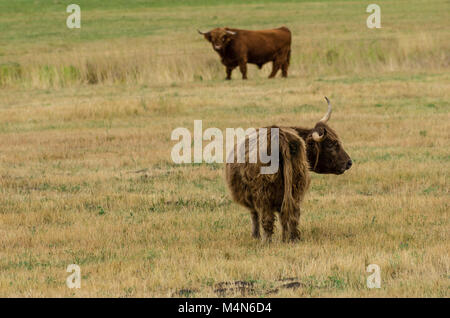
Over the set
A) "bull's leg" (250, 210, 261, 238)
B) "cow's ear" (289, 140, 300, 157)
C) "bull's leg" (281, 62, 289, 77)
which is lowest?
"bull's leg" (281, 62, 289, 77)

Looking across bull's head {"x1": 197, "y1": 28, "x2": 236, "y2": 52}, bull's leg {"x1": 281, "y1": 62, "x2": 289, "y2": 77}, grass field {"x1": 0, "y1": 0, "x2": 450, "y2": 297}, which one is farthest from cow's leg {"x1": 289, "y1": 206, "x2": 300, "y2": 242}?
bull's head {"x1": 197, "y1": 28, "x2": 236, "y2": 52}

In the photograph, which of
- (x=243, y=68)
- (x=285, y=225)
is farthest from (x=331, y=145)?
(x=243, y=68)

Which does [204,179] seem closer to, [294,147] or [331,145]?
[331,145]

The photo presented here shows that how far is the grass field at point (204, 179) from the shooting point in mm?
7129

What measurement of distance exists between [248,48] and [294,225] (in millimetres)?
20506

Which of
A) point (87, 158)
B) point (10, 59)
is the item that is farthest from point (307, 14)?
point (87, 158)

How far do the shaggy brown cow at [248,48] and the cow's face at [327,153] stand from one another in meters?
18.7

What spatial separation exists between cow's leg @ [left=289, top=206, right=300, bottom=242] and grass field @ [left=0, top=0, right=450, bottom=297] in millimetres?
138

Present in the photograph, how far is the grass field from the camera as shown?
7.13m

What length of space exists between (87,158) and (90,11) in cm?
5012

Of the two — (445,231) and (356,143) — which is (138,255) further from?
(356,143)

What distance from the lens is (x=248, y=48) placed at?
92.9ft

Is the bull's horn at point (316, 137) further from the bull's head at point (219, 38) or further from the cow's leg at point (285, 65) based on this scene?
the bull's head at point (219, 38)

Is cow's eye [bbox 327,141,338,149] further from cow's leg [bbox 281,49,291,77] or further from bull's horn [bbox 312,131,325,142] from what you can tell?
cow's leg [bbox 281,49,291,77]
